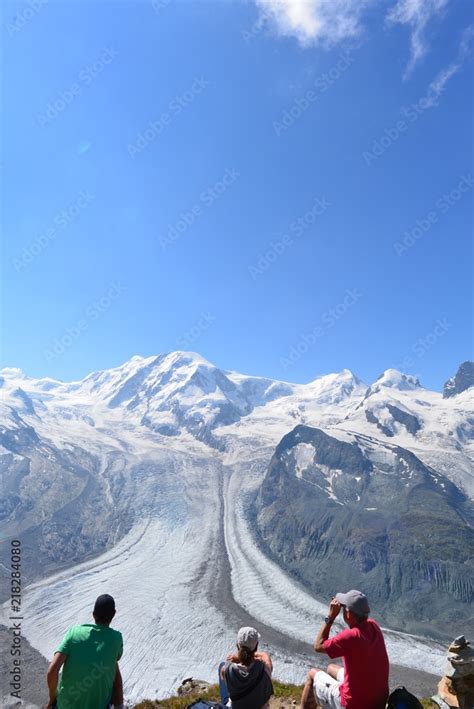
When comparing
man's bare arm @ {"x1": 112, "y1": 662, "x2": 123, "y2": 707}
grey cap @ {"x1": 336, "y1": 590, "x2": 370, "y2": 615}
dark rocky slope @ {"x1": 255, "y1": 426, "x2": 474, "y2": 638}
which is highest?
dark rocky slope @ {"x1": 255, "y1": 426, "x2": 474, "y2": 638}

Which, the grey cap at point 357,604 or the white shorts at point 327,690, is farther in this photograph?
the white shorts at point 327,690

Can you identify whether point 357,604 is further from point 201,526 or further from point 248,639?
point 201,526

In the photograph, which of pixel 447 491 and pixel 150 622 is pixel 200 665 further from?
pixel 447 491

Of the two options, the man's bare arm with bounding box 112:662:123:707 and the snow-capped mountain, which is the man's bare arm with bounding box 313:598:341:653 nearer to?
the man's bare arm with bounding box 112:662:123:707

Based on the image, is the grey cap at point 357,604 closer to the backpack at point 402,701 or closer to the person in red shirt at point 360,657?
the person in red shirt at point 360,657

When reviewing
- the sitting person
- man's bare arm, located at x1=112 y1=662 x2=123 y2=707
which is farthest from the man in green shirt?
the sitting person

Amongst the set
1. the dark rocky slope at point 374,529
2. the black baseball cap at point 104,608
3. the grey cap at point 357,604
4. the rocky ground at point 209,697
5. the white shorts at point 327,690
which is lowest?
the rocky ground at point 209,697

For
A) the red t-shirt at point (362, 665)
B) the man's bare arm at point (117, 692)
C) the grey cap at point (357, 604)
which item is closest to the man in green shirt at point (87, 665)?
the man's bare arm at point (117, 692)
